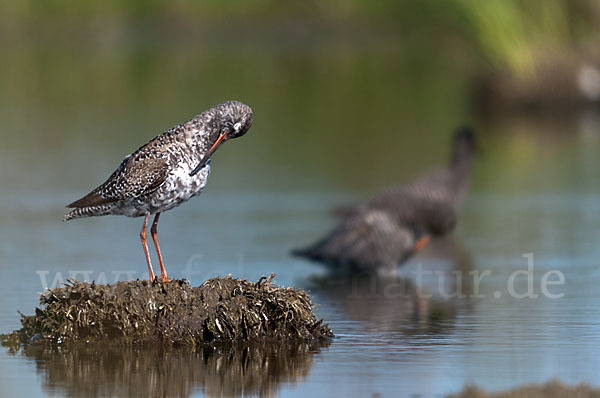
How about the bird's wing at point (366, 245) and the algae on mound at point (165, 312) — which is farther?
the bird's wing at point (366, 245)

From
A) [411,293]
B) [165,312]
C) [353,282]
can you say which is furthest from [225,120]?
[353,282]

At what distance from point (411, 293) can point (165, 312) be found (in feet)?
9.95

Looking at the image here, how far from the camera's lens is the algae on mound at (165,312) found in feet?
25.8

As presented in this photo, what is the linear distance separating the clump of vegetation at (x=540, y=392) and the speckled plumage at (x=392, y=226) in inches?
174

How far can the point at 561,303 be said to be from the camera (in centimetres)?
948

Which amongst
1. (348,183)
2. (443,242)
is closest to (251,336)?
(443,242)

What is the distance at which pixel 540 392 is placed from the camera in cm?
681

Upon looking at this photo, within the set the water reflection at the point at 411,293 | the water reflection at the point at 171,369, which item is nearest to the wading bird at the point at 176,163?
the water reflection at the point at 171,369

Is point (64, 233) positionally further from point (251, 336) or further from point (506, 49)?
point (506, 49)

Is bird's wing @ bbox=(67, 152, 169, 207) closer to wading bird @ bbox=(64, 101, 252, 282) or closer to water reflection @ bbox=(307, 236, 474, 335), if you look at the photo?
wading bird @ bbox=(64, 101, 252, 282)

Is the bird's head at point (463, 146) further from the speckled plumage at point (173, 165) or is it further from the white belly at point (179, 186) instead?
the white belly at point (179, 186)

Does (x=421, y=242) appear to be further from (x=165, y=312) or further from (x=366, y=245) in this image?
(x=165, y=312)

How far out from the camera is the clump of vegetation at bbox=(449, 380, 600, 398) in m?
6.71

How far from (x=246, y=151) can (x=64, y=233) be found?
6.58 m
